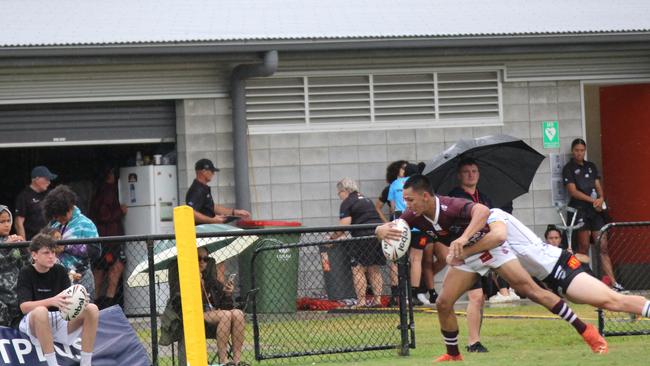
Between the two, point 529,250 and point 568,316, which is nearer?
point 568,316

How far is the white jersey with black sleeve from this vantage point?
438 inches

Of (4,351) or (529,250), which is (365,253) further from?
(4,351)

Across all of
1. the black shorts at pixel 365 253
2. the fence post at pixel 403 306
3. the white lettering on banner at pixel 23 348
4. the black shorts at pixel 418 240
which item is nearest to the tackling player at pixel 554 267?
the fence post at pixel 403 306

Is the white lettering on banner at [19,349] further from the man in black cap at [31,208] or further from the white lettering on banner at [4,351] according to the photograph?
the man in black cap at [31,208]

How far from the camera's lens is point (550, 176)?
1828 centimetres

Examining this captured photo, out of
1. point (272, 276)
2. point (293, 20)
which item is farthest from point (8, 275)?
point (293, 20)

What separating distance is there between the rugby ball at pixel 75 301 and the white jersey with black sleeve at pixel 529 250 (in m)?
3.32

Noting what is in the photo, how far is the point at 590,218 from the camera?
60.0 ft

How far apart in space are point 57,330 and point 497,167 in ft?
16.7

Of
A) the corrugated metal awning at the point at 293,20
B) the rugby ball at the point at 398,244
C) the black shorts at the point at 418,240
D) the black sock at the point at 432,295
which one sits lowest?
the black sock at the point at 432,295

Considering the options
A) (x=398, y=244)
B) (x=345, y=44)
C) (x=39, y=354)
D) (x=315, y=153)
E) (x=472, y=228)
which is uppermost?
(x=345, y=44)

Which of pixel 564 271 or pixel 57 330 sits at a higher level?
pixel 564 271

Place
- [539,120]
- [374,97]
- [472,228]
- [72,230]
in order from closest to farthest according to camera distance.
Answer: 1. [472,228]
2. [72,230]
3. [374,97]
4. [539,120]

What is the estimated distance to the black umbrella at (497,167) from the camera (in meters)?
13.4
